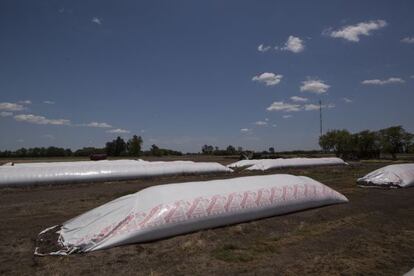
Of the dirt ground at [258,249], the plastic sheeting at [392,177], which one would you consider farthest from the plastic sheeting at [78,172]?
the plastic sheeting at [392,177]

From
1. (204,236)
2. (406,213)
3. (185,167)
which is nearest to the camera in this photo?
(204,236)

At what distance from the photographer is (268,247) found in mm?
6520

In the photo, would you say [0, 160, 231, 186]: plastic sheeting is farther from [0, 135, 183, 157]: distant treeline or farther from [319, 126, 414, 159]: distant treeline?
[0, 135, 183, 157]: distant treeline

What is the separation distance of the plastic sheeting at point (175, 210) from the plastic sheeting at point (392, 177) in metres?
8.15

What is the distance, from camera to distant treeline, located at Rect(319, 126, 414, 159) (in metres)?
51.9

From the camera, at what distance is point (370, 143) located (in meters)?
54.2

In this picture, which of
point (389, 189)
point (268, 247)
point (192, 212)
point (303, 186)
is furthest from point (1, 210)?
point (389, 189)

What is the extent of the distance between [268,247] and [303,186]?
419cm

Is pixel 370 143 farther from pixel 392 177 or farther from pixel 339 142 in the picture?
pixel 392 177

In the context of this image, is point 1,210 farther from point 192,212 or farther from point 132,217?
point 192,212

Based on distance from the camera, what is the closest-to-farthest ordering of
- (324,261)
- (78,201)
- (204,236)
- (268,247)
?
1. (324,261)
2. (268,247)
3. (204,236)
4. (78,201)

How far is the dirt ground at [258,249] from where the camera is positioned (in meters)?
5.36

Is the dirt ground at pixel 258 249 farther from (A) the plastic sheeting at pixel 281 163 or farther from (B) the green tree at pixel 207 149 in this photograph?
(B) the green tree at pixel 207 149

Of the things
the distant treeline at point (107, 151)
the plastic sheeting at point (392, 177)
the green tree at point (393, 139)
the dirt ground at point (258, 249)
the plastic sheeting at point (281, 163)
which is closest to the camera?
A: the dirt ground at point (258, 249)
